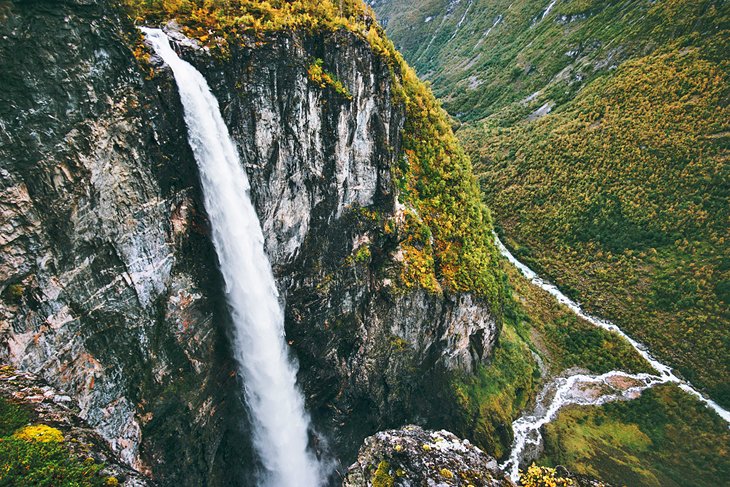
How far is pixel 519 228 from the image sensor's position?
7162 cm

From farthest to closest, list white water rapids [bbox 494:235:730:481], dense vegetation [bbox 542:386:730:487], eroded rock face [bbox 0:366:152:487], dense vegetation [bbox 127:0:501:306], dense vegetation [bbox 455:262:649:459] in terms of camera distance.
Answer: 1. white water rapids [bbox 494:235:730:481]
2. dense vegetation [bbox 542:386:730:487]
3. dense vegetation [bbox 455:262:649:459]
4. dense vegetation [bbox 127:0:501:306]
5. eroded rock face [bbox 0:366:152:487]

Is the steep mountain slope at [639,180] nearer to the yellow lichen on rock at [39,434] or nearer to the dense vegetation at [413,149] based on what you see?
the dense vegetation at [413,149]

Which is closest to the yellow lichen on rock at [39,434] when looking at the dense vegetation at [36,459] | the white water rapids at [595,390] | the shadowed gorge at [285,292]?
the dense vegetation at [36,459]

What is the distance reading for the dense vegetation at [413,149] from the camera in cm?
1891

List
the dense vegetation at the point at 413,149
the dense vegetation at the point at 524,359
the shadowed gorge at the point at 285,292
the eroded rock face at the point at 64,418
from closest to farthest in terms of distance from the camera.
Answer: the eroded rock face at the point at 64,418 → the shadowed gorge at the point at 285,292 → the dense vegetation at the point at 413,149 → the dense vegetation at the point at 524,359

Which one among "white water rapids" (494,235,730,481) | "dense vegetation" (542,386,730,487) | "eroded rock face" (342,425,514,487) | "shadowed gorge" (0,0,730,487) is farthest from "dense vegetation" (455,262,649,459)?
"eroded rock face" (342,425,514,487)

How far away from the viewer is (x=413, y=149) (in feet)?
111

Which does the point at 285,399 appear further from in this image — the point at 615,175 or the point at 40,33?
the point at 615,175

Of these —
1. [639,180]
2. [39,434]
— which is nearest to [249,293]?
[39,434]

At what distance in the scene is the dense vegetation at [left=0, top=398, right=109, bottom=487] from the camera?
860cm

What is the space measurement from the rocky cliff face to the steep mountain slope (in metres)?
40.4

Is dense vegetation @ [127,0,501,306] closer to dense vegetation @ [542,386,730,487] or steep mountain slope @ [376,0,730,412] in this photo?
dense vegetation @ [542,386,730,487]

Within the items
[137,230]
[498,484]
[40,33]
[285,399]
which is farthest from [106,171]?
[498,484]

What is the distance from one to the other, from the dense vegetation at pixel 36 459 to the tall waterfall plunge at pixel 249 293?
1144 centimetres
